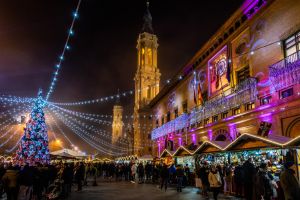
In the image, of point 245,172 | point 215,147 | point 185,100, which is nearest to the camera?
point 245,172

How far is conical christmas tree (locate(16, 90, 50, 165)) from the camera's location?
76.2 feet

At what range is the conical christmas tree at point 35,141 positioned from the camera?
23219 mm

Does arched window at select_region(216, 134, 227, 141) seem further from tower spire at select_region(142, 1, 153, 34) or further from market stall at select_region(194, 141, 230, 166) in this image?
tower spire at select_region(142, 1, 153, 34)

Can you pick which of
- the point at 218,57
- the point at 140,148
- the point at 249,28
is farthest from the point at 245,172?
the point at 140,148

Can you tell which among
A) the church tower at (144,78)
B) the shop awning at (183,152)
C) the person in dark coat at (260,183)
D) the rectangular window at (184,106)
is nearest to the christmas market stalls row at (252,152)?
the shop awning at (183,152)

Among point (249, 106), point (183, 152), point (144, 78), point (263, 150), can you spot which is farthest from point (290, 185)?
point (144, 78)

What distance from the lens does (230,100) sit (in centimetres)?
1877

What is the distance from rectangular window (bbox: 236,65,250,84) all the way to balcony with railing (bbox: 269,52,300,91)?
292 cm

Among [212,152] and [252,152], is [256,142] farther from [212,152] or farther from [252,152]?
[212,152]

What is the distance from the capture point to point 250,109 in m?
17.6

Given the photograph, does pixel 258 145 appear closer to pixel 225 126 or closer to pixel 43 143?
pixel 225 126

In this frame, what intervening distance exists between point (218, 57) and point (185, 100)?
7.88 m

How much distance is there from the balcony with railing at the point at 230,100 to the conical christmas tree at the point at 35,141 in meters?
12.9

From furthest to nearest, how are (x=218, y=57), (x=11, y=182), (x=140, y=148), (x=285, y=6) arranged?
1. (x=140, y=148)
2. (x=218, y=57)
3. (x=285, y=6)
4. (x=11, y=182)
